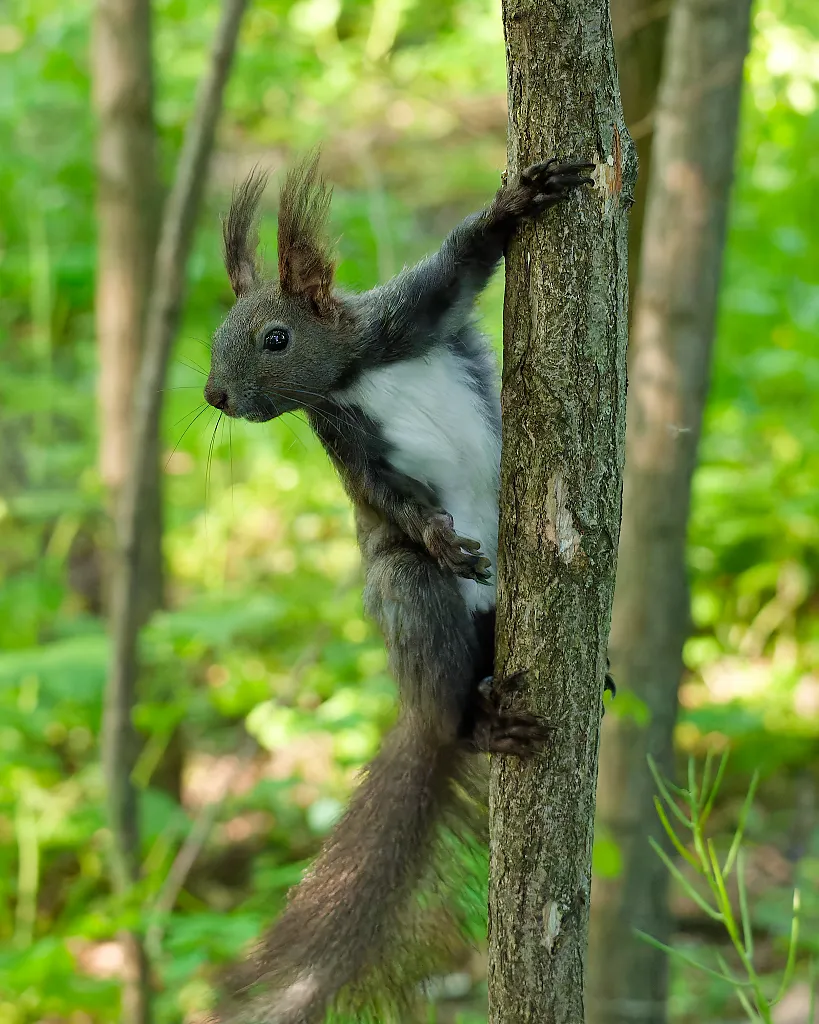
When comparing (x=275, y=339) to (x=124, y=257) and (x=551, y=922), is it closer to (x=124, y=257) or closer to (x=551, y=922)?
(x=551, y=922)

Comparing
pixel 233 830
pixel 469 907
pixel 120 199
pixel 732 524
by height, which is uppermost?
pixel 120 199

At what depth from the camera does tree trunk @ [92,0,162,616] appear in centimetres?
462

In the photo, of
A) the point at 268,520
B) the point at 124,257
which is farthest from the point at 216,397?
the point at 268,520

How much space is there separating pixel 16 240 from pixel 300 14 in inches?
86.6

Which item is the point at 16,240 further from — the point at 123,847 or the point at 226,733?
the point at 123,847

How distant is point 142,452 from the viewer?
11.6ft

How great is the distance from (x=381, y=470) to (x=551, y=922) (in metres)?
0.92

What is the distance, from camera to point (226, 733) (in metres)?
6.72

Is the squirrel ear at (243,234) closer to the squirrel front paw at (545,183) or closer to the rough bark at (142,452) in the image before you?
the squirrel front paw at (545,183)

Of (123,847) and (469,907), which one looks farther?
(123,847)

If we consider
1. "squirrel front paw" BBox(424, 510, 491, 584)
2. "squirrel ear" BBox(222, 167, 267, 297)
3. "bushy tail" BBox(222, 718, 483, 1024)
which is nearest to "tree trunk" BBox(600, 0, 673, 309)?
"bushy tail" BBox(222, 718, 483, 1024)

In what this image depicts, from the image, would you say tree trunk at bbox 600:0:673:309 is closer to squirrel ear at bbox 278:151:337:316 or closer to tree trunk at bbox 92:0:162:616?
squirrel ear at bbox 278:151:337:316

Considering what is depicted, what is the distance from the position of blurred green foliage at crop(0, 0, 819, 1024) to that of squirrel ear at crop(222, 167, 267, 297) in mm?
1401

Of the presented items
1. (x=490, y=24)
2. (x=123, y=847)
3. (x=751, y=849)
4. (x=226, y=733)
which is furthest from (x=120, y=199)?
(x=751, y=849)
